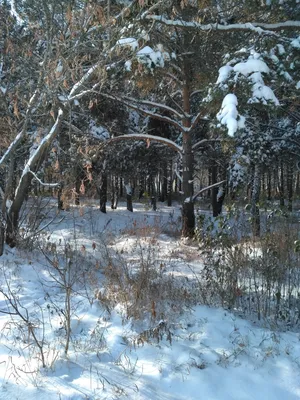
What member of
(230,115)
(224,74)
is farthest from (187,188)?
(230,115)

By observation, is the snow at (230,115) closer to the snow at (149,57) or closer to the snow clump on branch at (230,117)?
the snow clump on branch at (230,117)

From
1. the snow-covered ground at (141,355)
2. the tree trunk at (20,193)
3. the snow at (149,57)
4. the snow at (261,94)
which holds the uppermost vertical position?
the snow at (149,57)

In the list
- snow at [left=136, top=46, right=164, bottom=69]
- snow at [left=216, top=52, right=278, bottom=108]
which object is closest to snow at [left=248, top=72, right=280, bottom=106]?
snow at [left=216, top=52, right=278, bottom=108]

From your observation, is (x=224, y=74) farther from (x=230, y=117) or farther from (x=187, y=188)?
(x=187, y=188)

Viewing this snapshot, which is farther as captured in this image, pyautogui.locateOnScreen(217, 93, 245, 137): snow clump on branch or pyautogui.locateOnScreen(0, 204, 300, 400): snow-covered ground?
pyautogui.locateOnScreen(217, 93, 245, 137): snow clump on branch

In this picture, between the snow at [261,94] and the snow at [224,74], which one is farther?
the snow at [224,74]

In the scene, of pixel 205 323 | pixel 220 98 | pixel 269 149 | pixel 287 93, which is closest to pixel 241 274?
pixel 205 323

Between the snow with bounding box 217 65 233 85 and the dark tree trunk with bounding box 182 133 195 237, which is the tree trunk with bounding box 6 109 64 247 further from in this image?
the dark tree trunk with bounding box 182 133 195 237

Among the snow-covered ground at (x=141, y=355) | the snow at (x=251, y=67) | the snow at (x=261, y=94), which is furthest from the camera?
the snow at (x=251, y=67)

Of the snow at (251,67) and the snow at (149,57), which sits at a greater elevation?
the snow at (149,57)

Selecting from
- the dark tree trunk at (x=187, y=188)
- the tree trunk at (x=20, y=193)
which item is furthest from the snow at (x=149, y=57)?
the dark tree trunk at (x=187, y=188)

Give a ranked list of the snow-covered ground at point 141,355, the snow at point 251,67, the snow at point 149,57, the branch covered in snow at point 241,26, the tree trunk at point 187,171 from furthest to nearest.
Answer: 1. the tree trunk at point 187,171
2. the snow at point 149,57
3. the branch covered in snow at point 241,26
4. the snow at point 251,67
5. the snow-covered ground at point 141,355

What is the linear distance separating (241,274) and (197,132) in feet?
27.4

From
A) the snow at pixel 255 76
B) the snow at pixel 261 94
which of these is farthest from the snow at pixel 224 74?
the snow at pixel 261 94
